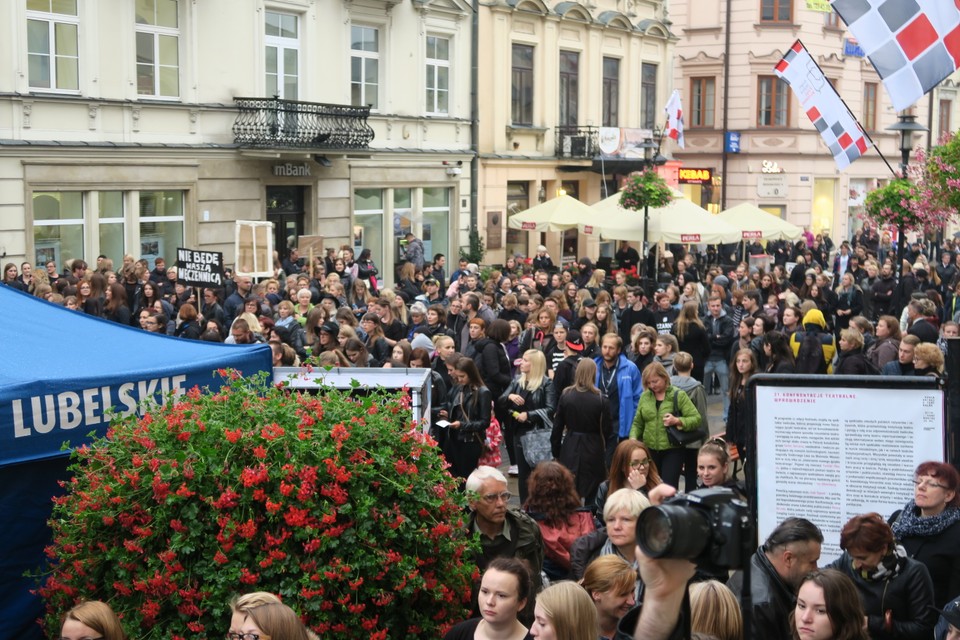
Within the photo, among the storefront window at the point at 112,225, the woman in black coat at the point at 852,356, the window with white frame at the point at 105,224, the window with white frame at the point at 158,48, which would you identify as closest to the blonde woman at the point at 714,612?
the woman in black coat at the point at 852,356

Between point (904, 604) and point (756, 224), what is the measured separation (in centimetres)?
2233

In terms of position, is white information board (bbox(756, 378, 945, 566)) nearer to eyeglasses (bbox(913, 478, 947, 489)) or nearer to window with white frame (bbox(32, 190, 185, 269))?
eyeglasses (bbox(913, 478, 947, 489))

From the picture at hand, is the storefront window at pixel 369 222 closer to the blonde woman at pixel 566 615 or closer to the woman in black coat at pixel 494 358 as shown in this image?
the woman in black coat at pixel 494 358

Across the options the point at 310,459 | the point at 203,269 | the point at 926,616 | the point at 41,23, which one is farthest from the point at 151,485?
the point at 41,23

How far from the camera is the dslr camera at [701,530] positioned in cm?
328

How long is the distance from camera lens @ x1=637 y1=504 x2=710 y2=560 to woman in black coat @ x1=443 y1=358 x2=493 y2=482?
7.03 m

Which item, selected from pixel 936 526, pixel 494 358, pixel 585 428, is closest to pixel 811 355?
pixel 494 358

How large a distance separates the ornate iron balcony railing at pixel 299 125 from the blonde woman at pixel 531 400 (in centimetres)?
1501

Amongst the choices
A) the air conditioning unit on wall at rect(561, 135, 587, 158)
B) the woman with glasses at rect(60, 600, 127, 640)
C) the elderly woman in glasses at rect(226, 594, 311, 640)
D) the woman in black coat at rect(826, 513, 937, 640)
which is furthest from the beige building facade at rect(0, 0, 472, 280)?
the woman in black coat at rect(826, 513, 937, 640)

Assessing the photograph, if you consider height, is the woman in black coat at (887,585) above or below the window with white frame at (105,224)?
below

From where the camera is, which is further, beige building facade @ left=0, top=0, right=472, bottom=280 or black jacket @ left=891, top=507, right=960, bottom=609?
beige building facade @ left=0, top=0, right=472, bottom=280

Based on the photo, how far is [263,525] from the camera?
5926 millimetres

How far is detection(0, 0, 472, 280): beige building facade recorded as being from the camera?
21.7m

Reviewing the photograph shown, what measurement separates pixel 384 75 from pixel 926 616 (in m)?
24.5
